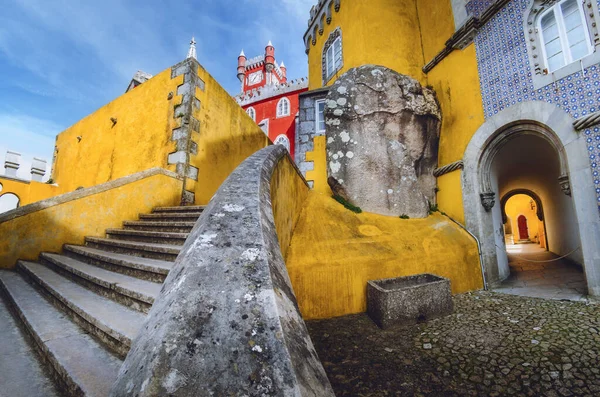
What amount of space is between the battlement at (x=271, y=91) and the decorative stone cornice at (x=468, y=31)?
46.4 ft

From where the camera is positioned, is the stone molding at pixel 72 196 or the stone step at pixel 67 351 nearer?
the stone step at pixel 67 351

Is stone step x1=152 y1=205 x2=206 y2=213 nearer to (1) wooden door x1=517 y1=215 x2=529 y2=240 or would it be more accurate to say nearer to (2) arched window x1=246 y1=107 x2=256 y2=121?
(2) arched window x1=246 y1=107 x2=256 y2=121

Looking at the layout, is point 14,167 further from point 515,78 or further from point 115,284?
point 515,78

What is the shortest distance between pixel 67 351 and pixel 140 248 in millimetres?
1838

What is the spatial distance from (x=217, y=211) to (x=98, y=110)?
9869mm

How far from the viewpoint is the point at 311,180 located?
6535 mm

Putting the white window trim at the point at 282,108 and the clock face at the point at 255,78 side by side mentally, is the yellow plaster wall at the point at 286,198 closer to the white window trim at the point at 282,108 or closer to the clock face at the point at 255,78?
the white window trim at the point at 282,108

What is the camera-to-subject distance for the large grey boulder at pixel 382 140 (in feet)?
17.6

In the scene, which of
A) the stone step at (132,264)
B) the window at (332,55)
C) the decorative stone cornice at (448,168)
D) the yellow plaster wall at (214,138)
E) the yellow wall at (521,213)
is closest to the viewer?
the stone step at (132,264)

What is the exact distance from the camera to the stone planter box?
317 centimetres

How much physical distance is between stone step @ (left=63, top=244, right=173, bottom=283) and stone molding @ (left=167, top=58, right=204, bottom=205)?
259 centimetres

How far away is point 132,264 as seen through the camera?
273 centimetres

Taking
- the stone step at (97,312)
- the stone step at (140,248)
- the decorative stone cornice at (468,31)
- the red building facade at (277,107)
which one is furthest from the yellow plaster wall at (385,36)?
the red building facade at (277,107)

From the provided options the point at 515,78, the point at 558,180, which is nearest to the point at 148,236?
the point at 558,180
